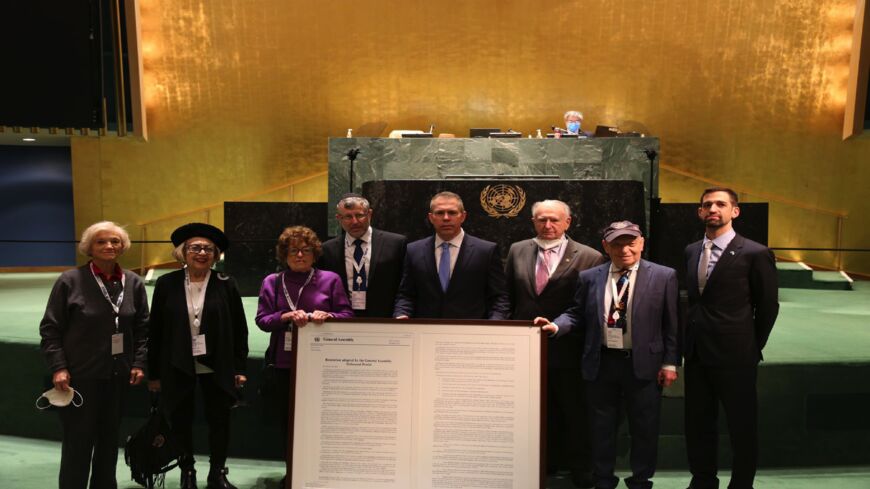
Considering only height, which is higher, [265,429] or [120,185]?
[120,185]

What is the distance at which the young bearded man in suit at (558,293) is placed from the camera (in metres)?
3.50

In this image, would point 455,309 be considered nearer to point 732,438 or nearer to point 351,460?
point 351,460

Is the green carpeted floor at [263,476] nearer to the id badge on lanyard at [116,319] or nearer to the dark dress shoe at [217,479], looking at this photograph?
the dark dress shoe at [217,479]

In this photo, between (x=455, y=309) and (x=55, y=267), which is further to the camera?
(x=55, y=267)

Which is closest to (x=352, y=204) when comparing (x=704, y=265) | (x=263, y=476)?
(x=263, y=476)

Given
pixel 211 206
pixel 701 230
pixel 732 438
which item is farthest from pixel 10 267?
pixel 732 438

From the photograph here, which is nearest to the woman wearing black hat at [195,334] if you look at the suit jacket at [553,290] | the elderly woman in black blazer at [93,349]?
the elderly woman in black blazer at [93,349]

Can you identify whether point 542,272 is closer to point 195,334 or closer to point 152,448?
point 195,334

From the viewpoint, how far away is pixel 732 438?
11.0ft

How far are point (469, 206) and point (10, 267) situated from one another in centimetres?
814

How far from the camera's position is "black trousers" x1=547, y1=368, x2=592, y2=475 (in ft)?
11.9

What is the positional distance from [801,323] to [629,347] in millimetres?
3144

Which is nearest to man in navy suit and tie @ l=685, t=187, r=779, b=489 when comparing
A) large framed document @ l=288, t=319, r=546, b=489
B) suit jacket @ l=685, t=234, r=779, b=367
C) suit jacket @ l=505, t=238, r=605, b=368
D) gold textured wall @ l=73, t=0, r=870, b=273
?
suit jacket @ l=685, t=234, r=779, b=367

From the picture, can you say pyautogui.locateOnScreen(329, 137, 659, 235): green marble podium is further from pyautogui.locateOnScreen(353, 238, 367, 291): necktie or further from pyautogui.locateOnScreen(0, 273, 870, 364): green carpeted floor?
pyautogui.locateOnScreen(353, 238, 367, 291): necktie
